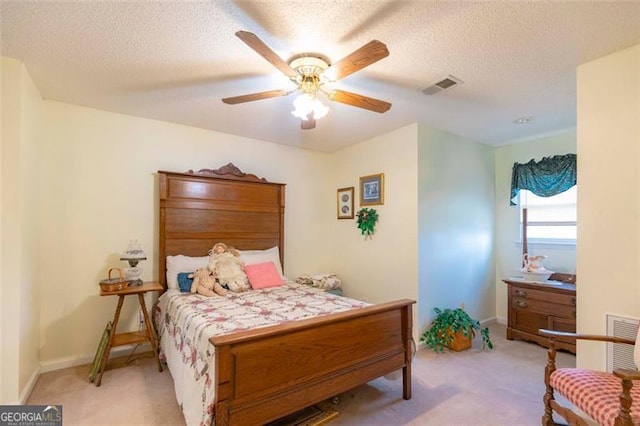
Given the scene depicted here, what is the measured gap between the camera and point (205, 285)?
9.60ft

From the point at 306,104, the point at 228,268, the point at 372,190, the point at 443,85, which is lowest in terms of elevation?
the point at 228,268

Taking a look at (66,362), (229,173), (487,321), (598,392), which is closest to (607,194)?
(598,392)

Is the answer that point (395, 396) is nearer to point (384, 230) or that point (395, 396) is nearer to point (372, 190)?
point (384, 230)

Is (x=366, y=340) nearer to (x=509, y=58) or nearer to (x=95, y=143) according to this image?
(x=509, y=58)

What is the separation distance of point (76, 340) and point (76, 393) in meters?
0.71

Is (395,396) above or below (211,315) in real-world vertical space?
below

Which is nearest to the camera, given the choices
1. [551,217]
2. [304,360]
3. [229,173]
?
[304,360]

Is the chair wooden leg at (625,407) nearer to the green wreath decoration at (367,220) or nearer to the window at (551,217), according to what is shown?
the green wreath decoration at (367,220)

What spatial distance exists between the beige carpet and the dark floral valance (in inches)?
77.8

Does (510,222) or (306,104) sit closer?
(306,104)

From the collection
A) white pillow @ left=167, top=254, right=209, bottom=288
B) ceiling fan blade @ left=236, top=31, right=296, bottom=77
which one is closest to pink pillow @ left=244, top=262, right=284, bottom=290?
white pillow @ left=167, top=254, right=209, bottom=288

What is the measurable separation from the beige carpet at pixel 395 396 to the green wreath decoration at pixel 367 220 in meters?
1.57

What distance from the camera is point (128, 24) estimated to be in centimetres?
174

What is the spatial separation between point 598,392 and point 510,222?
3.00 metres
